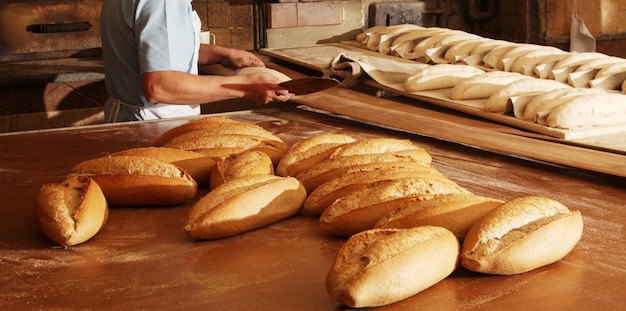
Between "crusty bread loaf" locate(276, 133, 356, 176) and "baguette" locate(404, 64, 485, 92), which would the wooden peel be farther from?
"crusty bread loaf" locate(276, 133, 356, 176)

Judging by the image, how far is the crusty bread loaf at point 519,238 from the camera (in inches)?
53.6

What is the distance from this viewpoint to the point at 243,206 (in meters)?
1.61

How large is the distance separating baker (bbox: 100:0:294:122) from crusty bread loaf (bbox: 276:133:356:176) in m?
1.15

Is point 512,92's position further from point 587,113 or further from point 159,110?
point 159,110

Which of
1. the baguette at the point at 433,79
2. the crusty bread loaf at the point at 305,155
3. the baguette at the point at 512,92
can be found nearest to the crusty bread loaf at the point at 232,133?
the crusty bread loaf at the point at 305,155

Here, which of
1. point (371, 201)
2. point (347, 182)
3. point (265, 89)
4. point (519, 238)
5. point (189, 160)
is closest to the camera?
point (519, 238)

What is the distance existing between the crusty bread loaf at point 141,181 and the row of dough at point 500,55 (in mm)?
2222

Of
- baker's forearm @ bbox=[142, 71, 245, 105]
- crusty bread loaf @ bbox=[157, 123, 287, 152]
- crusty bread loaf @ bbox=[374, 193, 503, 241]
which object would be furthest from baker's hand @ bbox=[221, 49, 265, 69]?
crusty bread loaf @ bbox=[374, 193, 503, 241]

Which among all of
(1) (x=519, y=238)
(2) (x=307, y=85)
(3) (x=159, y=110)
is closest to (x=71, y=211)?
(1) (x=519, y=238)

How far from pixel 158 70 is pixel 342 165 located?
4.96ft

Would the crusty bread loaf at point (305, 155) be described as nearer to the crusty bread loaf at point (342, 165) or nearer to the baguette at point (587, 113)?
the crusty bread loaf at point (342, 165)

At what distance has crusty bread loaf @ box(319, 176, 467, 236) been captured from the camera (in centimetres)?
156

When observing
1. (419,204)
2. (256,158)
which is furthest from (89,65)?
(419,204)

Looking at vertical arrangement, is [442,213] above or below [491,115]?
above
